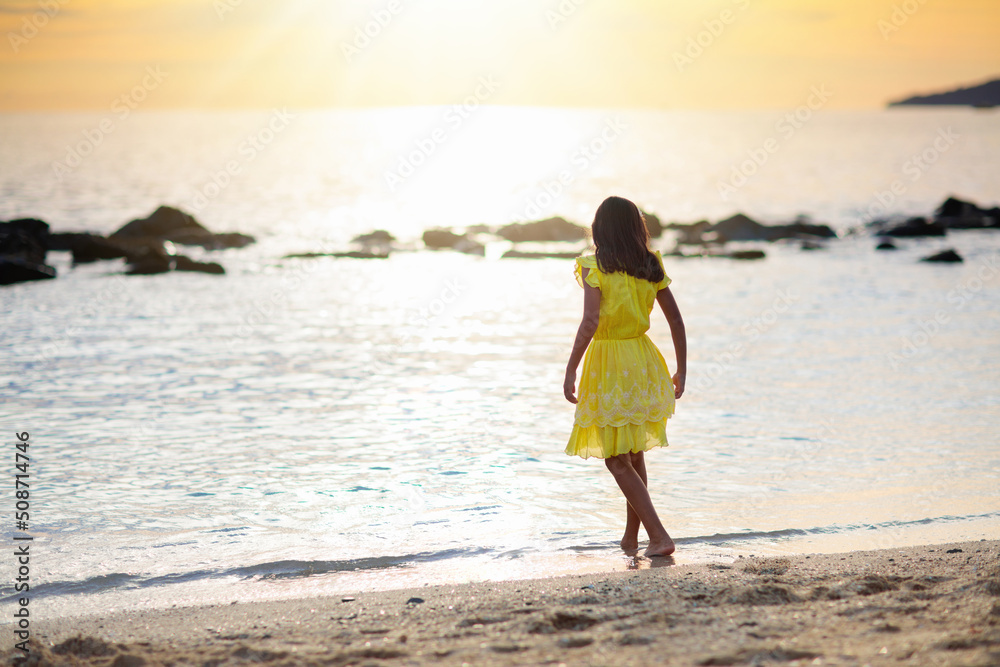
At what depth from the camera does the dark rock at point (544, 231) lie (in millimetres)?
30875

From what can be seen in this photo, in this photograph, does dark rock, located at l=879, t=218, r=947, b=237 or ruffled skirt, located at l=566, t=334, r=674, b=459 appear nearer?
ruffled skirt, located at l=566, t=334, r=674, b=459

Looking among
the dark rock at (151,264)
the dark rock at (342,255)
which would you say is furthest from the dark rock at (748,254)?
the dark rock at (151,264)

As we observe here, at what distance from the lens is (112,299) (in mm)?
17203

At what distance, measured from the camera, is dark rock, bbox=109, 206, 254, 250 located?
28578mm

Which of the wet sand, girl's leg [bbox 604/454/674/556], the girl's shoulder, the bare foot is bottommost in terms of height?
the wet sand

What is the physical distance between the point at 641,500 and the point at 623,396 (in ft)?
2.04

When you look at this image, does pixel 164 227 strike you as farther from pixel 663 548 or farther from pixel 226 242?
pixel 663 548

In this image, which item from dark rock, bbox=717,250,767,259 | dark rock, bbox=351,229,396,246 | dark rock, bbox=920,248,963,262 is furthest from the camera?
dark rock, bbox=351,229,396,246

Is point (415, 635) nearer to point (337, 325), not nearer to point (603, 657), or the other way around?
point (603, 657)

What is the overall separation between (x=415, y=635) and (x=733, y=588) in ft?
4.97

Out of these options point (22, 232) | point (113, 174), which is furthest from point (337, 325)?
point (113, 174)

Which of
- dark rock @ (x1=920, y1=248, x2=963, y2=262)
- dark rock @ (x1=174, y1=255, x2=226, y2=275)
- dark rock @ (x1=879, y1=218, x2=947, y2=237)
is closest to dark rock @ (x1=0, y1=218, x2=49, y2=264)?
dark rock @ (x1=174, y1=255, x2=226, y2=275)

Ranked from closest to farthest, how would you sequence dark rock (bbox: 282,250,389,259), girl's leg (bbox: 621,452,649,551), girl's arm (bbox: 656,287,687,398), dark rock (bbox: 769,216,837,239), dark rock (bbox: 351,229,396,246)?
1. girl's arm (bbox: 656,287,687,398)
2. girl's leg (bbox: 621,452,649,551)
3. dark rock (bbox: 282,250,389,259)
4. dark rock (bbox: 769,216,837,239)
5. dark rock (bbox: 351,229,396,246)

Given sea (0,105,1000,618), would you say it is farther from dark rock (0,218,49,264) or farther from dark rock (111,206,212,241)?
dark rock (111,206,212,241)
